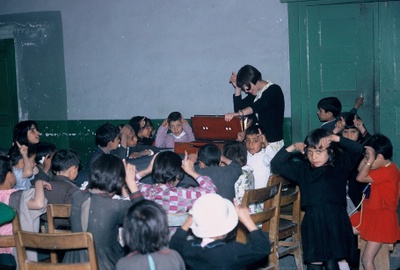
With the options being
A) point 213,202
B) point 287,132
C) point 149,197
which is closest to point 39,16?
point 287,132

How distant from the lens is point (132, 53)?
7945 millimetres

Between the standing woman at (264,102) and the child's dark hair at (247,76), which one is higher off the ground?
the child's dark hair at (247,76)

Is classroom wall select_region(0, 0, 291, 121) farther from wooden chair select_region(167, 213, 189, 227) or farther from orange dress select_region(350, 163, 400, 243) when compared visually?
wooden chair select_region(167, 213, 189, 227)

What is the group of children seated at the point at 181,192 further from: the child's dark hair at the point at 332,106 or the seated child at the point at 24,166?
the child's dark hair at the point at 332,106

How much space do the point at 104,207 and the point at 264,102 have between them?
282 centimetres

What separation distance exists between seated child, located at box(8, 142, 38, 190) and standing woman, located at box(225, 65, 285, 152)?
198 centimetres

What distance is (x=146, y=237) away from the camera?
2721mm

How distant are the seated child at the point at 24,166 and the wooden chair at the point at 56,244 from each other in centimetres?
165

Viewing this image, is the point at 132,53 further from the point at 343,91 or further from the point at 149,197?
the point at 149,197

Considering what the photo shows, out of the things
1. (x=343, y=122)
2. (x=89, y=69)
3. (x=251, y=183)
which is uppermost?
(x=89, y=69)

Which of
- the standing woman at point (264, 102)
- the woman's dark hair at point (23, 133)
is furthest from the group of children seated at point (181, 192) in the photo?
the woman's dark hair at point (23, 133)

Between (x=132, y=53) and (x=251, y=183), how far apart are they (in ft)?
12.5

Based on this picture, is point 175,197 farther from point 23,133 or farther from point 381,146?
point 23,133

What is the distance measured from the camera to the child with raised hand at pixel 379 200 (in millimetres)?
4301
